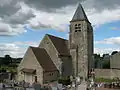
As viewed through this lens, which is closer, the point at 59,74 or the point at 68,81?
the point at 68,81

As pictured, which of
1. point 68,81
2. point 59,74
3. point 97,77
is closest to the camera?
point 68,81

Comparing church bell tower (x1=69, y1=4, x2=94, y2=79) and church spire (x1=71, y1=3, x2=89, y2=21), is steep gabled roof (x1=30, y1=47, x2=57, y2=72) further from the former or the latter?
church spire (x1=71, y1=3, x2=89, y2=21)

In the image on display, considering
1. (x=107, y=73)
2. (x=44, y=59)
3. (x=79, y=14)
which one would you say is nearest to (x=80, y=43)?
(x=79, y=14)

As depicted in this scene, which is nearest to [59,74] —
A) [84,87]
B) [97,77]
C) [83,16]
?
[97,77]

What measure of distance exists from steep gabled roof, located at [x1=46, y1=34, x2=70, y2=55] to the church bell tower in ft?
3.42

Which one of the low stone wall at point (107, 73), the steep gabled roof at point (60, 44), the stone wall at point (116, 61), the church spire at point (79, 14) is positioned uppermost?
the church spire at point (79, 14)

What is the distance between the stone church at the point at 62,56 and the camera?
37812 millimetres

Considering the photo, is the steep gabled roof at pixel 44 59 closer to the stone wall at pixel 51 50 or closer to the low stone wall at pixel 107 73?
the stone wall at pixel 51 50

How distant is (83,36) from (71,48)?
3.08 metres

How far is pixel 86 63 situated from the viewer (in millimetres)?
44375

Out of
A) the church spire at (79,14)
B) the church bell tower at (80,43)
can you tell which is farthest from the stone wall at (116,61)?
the church spire at (79,14)

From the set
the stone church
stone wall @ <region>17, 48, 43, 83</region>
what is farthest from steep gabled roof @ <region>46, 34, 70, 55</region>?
stone wall @ <region>17, 48, 43, 83</region>

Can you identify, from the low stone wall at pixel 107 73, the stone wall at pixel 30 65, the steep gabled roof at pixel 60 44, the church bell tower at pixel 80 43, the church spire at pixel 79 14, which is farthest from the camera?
the church spire at pixel 79 14

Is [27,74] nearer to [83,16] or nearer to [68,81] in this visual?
[68,81]
